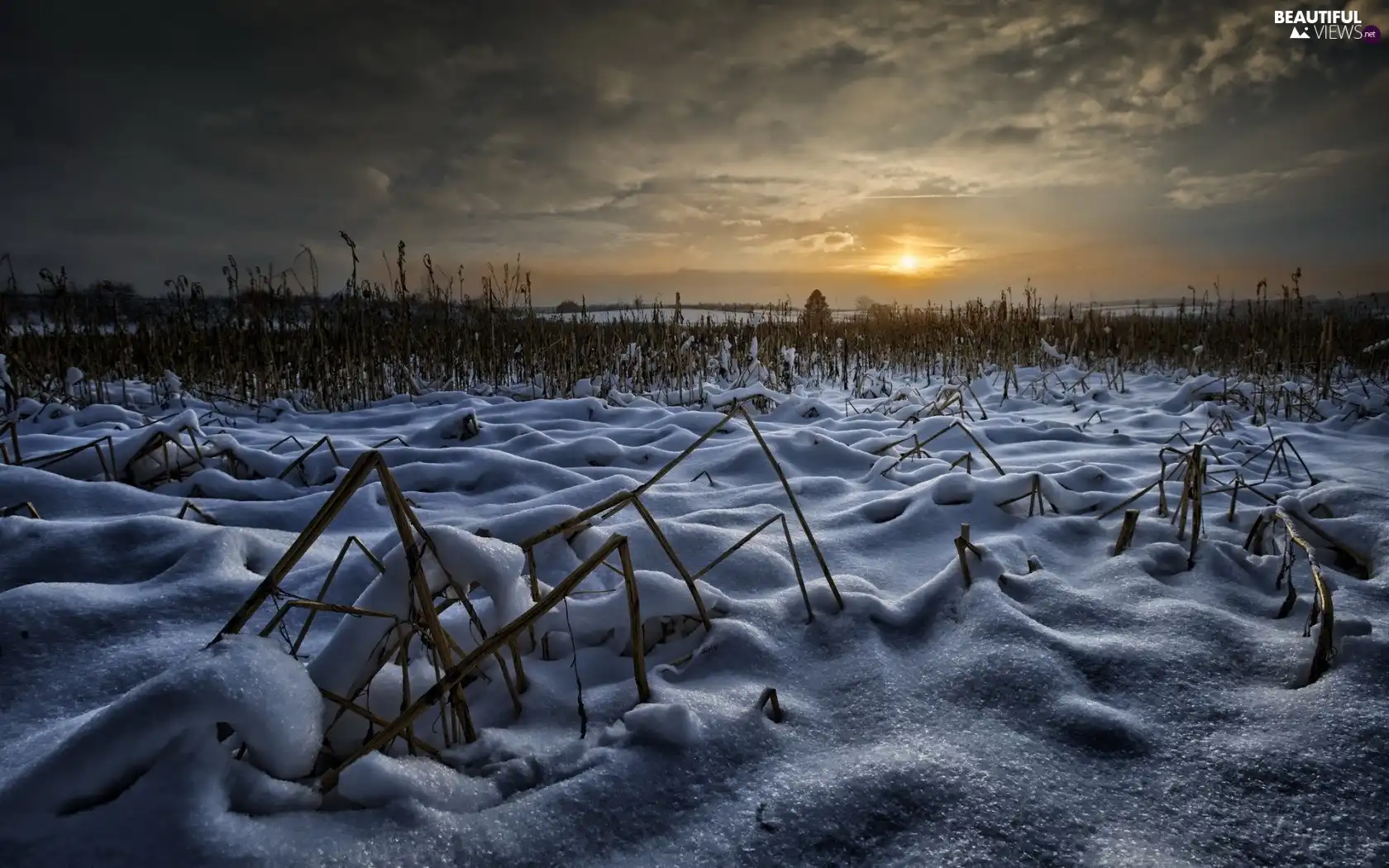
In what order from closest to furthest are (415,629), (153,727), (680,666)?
(153,727) → (415,629) → (680,666)

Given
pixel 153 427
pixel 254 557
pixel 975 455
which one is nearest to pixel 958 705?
pixel 254 557

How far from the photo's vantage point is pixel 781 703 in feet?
3.39

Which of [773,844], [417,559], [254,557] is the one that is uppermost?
[417,559]

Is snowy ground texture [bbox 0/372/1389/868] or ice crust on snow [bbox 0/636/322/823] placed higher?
ice crust on snow [bbox 0/636/322/823]

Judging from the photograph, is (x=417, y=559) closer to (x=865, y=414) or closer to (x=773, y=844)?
(x=773, y=844)

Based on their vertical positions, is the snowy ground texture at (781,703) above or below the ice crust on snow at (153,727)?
below

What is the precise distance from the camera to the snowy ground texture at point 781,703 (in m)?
0.70

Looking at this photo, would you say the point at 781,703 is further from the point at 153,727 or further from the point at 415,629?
the point at 153,727

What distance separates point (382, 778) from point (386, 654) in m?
0.16

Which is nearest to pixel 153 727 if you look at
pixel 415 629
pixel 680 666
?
pixel 415 629

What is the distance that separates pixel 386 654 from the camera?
859mm

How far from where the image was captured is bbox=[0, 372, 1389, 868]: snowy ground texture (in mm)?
702

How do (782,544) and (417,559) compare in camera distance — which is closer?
(417,559)

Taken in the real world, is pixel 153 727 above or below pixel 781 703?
above
